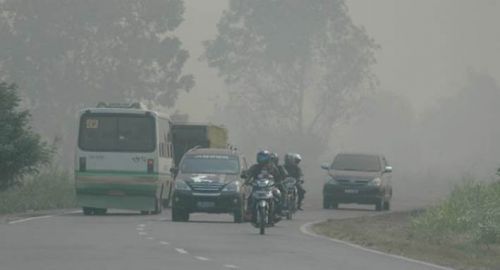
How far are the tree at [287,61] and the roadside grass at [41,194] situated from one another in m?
47.7

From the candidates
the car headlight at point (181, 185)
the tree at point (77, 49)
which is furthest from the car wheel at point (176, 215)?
the tree at point (77, 49)

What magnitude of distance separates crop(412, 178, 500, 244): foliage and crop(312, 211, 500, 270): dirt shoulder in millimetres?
347

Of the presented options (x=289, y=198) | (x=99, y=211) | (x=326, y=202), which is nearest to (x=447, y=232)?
(x=289, y=198)

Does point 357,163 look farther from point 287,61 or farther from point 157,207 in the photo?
point 287,61

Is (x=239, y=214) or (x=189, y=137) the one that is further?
(x=189, y=137)

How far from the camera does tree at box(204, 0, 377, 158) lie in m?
108

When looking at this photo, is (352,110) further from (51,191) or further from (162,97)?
(51,191)

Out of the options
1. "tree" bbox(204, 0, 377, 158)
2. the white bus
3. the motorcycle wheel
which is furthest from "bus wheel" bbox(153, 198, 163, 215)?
"tree" bbox(204, 0, 377, 158)

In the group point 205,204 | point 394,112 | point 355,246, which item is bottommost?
point 355,246

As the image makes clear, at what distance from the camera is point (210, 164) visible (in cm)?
4112

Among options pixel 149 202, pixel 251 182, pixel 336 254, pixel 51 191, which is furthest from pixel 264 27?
pixel 336 254

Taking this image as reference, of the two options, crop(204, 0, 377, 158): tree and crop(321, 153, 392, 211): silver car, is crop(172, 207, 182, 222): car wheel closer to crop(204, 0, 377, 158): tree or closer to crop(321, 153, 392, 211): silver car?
crop(321, 153, 392, 211): silver car

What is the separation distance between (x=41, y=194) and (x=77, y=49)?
47.4 m

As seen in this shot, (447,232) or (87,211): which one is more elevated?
(87,211)
